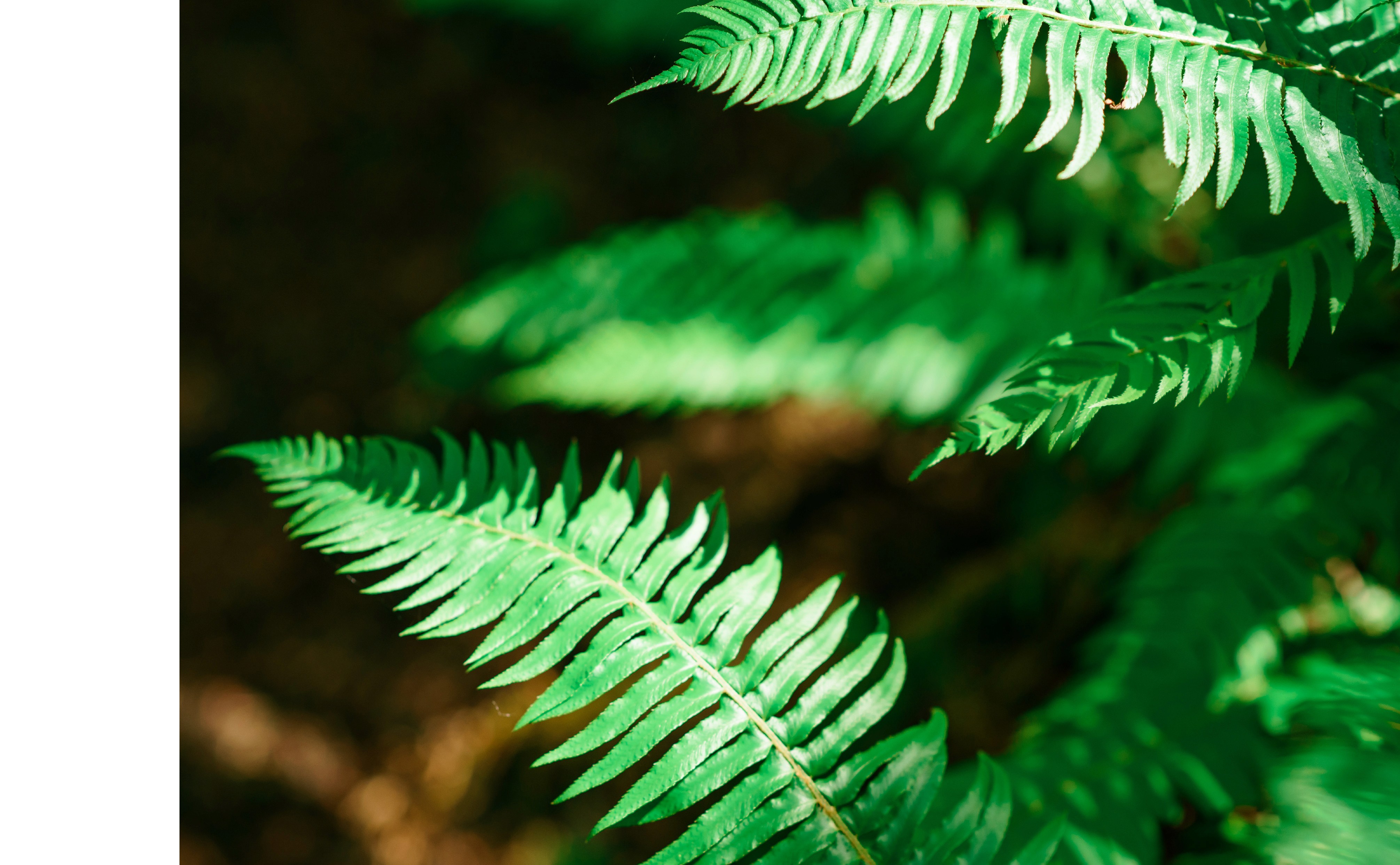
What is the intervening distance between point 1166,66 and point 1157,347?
0.27 m

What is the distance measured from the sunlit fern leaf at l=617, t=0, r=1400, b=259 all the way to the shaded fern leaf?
0.10m

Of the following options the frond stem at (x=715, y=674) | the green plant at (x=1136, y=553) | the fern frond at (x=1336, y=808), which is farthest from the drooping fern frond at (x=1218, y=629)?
the frond stem at (x=715, y=674)

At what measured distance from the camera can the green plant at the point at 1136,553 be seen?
77 centimetres

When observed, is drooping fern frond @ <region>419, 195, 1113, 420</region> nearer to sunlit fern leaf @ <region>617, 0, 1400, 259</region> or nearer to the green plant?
the green plant

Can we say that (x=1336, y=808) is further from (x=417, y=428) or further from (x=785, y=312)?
(x=417, y=428)

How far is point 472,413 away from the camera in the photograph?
98.0 inches

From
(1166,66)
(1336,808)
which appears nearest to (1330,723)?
(1336,808)

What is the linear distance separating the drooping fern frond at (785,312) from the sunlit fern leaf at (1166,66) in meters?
0.79

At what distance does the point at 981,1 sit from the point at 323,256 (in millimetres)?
2346

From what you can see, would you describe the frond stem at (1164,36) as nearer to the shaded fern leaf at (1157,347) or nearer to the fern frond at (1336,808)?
the shaded fern leaf at (1157,347)

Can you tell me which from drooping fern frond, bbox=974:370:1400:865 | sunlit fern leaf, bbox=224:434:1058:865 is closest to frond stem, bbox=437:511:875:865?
sunlit fern leaf, bbox=224:434:1058:865

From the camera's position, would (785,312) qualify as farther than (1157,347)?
Yes
